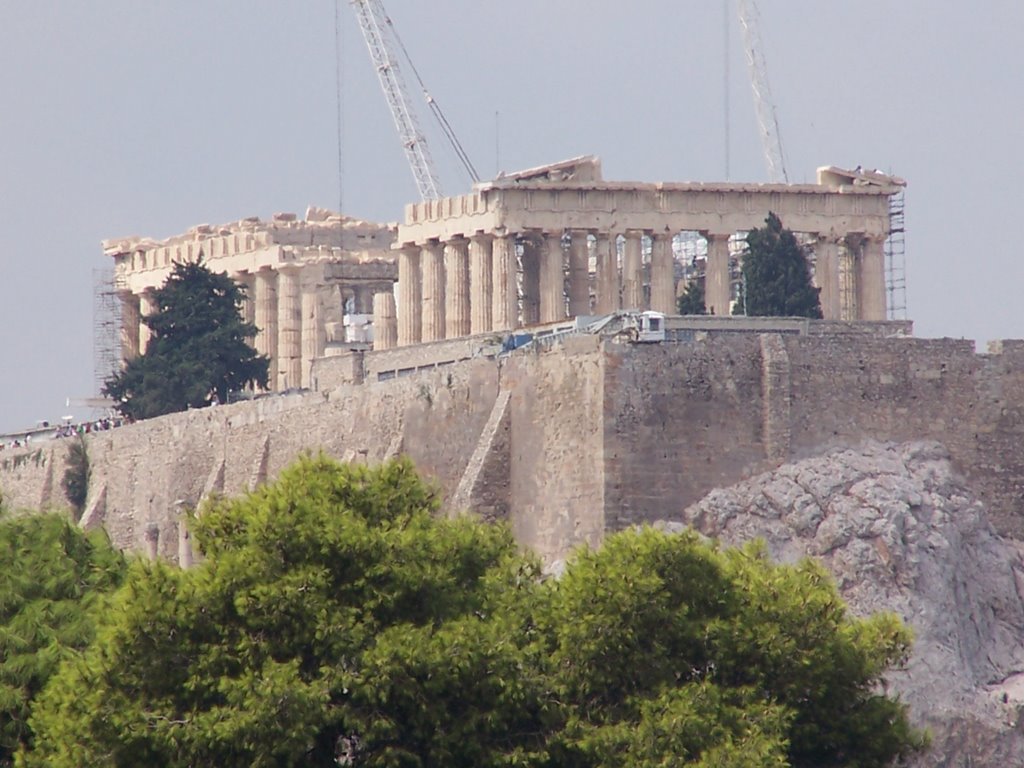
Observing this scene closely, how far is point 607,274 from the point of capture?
92.2 m

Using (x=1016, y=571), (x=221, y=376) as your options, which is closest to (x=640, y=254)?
(x=221, y=376)

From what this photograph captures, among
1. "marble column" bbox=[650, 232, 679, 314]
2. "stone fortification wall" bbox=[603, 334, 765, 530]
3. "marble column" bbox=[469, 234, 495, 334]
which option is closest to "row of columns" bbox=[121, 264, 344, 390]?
"marble column" bbox=[469, 234, 495, 334]

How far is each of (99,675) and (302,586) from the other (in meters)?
2.49

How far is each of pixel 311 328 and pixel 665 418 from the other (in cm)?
3545

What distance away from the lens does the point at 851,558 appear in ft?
218

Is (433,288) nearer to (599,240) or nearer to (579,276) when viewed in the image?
(579,276)

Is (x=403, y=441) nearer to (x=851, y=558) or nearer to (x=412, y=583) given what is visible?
(x=851, y=558)

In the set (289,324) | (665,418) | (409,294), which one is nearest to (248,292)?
(289,324)

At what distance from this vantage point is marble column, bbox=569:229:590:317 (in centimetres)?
9281

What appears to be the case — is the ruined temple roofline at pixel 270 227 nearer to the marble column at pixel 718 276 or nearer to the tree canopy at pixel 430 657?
the marble column at pixel 718 276

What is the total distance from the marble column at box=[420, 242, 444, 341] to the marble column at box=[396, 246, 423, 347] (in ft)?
1.38

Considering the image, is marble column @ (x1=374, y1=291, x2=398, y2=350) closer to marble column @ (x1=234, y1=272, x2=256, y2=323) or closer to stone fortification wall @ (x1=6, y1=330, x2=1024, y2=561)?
marble column @ (x1=234, y1=272, x2=256, y2=323)

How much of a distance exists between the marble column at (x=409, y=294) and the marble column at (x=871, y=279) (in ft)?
32.5

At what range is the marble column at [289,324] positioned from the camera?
10200cm
